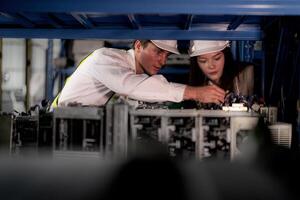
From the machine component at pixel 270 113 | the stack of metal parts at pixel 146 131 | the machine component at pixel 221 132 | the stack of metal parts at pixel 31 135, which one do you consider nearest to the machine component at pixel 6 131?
the stack of metal parts at pixel 31 135

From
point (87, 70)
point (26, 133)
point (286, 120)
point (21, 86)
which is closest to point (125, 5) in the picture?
point (87, 70)

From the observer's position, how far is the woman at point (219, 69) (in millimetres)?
3400

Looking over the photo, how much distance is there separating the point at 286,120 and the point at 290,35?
76cm

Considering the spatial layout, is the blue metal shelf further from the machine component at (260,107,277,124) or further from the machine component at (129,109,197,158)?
the machine component at (129,109,197,158)

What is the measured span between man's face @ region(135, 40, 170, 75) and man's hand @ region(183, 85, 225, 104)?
45 centimetres

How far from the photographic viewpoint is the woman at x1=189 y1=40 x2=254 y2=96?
134 inches

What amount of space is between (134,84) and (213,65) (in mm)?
914

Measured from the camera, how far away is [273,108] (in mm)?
3129

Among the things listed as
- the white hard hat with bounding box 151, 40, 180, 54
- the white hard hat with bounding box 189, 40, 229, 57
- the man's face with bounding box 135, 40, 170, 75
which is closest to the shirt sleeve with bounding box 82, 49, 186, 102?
the man's face with bounding box 135, 40, 170, 75

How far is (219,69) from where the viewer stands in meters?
3.56

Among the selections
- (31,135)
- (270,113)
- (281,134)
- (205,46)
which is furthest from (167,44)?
(31,135)

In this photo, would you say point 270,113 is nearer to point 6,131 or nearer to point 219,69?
point 219,69

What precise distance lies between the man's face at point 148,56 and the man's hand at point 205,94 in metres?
0.45

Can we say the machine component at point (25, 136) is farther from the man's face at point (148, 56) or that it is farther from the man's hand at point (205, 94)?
the man's hand at point (205, 94)
